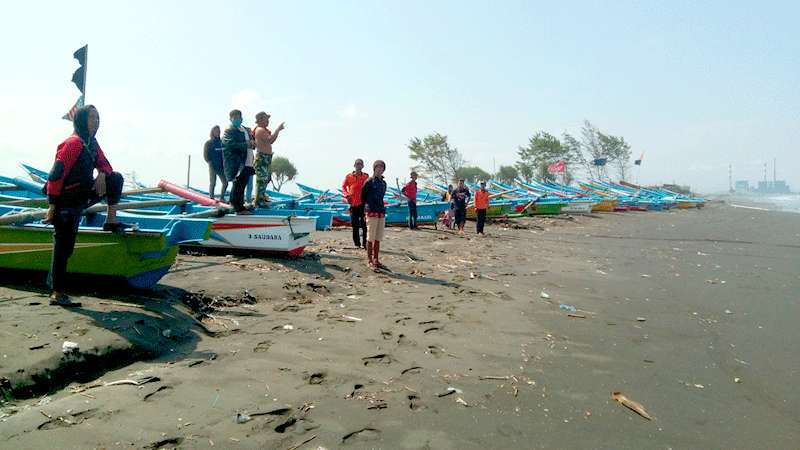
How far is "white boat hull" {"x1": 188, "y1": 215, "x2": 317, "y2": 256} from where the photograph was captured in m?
8.02

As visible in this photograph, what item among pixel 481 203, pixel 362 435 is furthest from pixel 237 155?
pixel 481 203

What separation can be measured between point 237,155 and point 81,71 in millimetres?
2739

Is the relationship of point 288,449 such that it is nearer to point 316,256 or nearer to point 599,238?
point 316,256

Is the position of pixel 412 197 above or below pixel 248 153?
below

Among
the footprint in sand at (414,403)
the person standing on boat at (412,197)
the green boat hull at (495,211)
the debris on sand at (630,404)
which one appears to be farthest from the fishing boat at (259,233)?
the green boat hull at (495,211)

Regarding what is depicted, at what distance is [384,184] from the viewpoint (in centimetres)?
844

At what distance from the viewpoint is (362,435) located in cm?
279

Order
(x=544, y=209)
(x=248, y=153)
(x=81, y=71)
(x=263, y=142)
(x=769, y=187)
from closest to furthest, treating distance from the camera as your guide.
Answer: (x=81, y=71) < (x=248, y=153) < (x=263, y=142) < (x=544, y=209) < (x=769, y=187)

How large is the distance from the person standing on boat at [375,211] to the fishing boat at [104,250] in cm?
309

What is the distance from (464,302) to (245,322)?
260 cm

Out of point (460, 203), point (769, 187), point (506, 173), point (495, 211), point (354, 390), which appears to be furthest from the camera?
point (769, 187)

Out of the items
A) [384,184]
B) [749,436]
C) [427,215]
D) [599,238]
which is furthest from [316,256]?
[599,238]

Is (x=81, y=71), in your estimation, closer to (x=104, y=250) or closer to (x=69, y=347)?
(x=104, y=250)

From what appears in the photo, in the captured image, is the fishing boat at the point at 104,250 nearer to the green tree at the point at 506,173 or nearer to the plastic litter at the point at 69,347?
the plastic litter at the point at 69,347
